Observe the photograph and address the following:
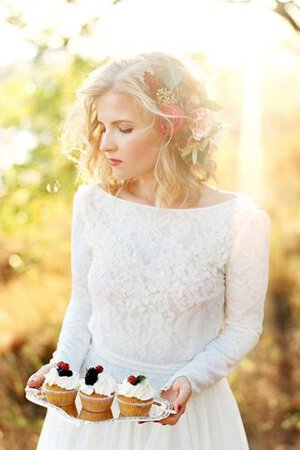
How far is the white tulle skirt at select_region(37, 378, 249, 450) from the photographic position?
2.27 metres

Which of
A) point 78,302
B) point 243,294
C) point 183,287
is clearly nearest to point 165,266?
point 183,287

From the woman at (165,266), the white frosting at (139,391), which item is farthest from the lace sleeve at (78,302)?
the white frosting at (139,391)

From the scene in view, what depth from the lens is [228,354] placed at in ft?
7.45

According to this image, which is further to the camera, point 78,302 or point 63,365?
point 78,302

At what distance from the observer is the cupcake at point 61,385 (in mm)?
2098

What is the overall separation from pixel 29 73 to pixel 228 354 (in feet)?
14.6

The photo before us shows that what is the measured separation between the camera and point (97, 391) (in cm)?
209

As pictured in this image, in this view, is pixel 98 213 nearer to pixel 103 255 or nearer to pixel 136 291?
pixel 103 255

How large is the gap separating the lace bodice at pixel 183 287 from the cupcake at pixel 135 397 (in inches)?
5.3

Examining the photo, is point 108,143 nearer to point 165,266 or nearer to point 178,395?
point 165,266

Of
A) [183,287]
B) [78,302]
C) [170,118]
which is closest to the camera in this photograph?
[183,287]

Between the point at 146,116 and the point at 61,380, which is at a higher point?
the point at 146,116

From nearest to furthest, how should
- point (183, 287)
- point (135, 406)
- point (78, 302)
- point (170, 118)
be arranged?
1. point (135, 406)
2. point (183, 287)
3. point (170, 118)
4. point (78, 302)

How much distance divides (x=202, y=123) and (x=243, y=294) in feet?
1.74
